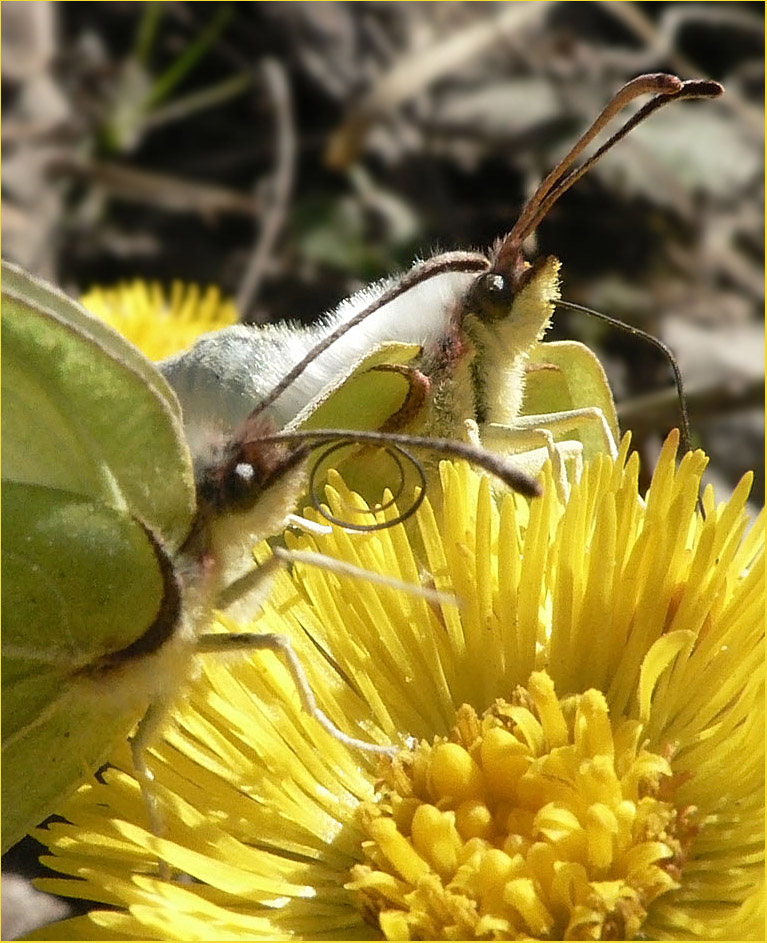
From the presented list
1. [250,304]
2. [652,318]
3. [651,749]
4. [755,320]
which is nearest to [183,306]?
[250,304]

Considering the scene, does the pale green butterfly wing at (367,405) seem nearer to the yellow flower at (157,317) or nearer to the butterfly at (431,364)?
the butterfly at (431,364)

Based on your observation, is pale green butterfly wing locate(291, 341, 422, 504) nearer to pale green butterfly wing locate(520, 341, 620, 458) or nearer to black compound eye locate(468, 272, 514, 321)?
black compound eye locate(468, 272, 514, 321)

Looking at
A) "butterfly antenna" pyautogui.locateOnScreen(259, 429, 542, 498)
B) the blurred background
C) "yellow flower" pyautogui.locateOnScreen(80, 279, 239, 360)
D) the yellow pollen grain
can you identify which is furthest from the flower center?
the blurred background

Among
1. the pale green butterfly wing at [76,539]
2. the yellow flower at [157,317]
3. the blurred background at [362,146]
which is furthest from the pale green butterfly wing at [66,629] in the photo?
the blurred background at [362,146]

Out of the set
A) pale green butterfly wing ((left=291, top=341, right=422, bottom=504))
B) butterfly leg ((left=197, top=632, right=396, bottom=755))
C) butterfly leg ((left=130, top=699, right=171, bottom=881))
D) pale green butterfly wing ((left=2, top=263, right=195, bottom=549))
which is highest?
pale green butterfly wing ((left=291, top=341, right=422, bottom=504))

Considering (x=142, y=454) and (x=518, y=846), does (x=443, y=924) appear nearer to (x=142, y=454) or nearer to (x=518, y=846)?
(x=518, y=846)
